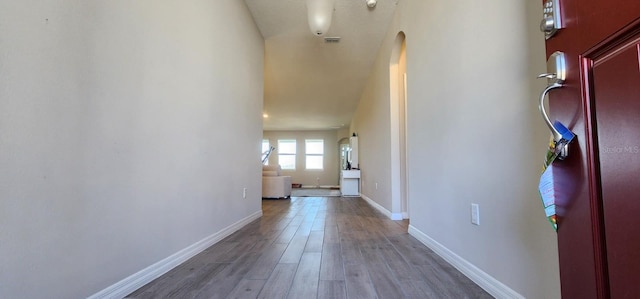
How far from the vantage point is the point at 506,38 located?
1221 mm

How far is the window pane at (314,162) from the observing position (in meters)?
11.7

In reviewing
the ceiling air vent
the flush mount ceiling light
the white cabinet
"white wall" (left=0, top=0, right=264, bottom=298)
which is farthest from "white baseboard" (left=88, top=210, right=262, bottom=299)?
the white cabinet

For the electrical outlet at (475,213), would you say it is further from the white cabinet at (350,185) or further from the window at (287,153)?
the window at (287,153)

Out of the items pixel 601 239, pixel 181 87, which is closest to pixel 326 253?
pixel 181 87

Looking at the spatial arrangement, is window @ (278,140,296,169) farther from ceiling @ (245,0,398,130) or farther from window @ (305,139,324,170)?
ceiling @ (245,0,398,130)

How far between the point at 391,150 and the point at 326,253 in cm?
186

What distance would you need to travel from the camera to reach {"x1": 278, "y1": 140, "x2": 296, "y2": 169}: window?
1168 cm

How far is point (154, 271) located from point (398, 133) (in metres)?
2.88

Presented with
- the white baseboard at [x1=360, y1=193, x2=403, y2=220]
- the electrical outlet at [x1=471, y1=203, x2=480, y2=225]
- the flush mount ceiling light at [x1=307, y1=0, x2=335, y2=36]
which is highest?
the flush mount ceiling light at [x1=307, y1=0, x2=335, y2=36]

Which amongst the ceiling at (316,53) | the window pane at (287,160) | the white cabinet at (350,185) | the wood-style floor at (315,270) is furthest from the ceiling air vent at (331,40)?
Result: the window pane at (287,160)

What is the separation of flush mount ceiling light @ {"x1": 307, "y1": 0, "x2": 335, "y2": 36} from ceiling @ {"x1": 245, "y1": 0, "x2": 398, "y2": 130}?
41 cm

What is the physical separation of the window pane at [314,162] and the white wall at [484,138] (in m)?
9.18

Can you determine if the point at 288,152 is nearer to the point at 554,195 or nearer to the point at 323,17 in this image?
the point at 323,17

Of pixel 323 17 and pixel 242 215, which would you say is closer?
pixel 323 17
